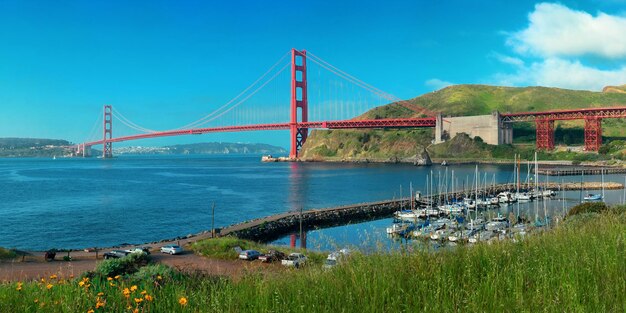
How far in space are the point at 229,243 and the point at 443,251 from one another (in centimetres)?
1811

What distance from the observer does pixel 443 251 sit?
5027 mm

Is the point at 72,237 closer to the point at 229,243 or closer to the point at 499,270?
the point at 229,243

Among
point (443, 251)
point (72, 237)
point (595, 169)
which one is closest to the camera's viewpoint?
point (443, 251)

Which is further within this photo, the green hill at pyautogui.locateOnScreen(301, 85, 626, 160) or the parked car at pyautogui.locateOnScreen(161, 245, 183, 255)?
the green hill at pyautogui.locateOnScreen(301, 85, 626, 160)

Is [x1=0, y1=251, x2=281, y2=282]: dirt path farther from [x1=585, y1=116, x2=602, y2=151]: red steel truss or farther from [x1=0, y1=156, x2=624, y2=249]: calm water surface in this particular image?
[x1=585, y1=116, x2=602, y2=151]: red steel truss

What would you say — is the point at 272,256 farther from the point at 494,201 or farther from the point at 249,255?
the point at 494,201

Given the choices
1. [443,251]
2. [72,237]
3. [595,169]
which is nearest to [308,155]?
[595,169]

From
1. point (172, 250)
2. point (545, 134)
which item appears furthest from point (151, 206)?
point (545, 134)

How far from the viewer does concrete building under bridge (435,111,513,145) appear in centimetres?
10700

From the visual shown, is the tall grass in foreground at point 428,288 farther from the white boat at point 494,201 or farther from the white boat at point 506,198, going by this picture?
the white boat at point 506,198

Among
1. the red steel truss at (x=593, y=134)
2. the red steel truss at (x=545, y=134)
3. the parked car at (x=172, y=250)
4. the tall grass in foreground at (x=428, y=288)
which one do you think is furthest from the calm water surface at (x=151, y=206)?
the red steel truss at (x=545, y=134)

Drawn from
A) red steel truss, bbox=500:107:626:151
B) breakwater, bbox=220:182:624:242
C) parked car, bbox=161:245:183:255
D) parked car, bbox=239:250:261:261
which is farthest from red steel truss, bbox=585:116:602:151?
parked car, bbox=161:245:183:255

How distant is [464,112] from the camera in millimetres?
154250

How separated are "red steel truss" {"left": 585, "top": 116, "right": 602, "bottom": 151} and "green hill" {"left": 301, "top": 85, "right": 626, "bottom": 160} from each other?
1779cm
